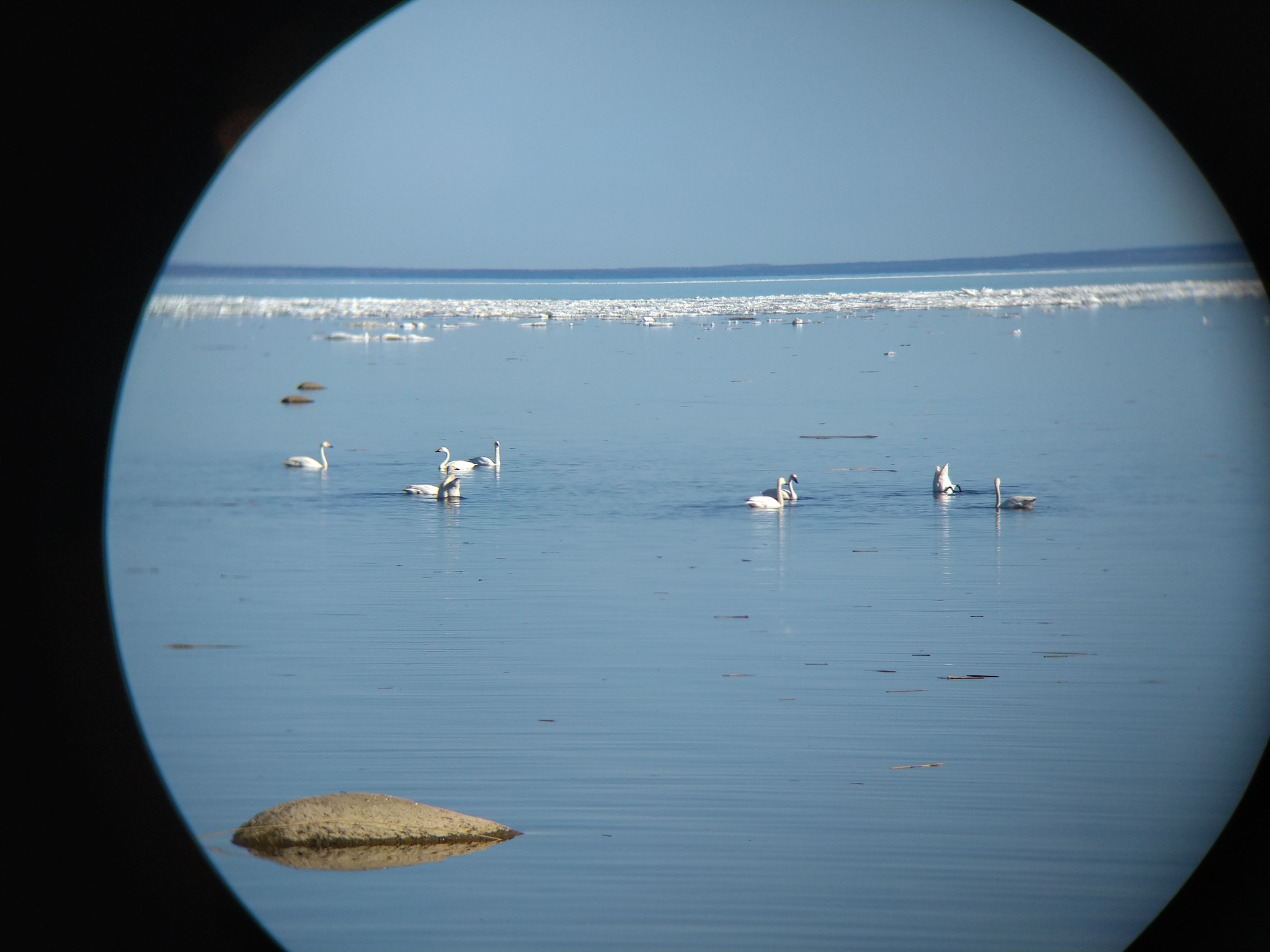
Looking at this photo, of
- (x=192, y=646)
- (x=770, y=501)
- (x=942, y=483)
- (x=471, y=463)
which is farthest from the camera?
(x=471, y=463)

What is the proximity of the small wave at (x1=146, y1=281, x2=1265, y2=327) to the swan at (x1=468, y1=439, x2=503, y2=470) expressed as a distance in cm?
2024

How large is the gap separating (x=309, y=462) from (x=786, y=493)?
15.4ft

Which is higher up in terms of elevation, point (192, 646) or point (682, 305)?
point (682, 305)

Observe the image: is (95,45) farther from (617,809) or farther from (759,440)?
(759,440)

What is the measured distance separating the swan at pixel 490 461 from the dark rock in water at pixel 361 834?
329 inches

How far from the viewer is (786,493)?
10680 mm

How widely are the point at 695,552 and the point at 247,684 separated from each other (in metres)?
3.50

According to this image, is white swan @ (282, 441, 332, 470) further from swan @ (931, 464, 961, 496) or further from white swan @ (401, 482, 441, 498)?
swan @ (931, 464, 961, 496)

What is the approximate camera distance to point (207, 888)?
334 centimetres

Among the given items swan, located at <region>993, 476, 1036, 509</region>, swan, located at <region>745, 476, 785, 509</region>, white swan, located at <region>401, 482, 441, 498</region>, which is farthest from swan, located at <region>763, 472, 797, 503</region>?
white swan, located at <region>401, 482, 441, 498</region>

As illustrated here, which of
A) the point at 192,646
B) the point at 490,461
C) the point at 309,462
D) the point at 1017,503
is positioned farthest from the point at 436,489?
the point at 192,646

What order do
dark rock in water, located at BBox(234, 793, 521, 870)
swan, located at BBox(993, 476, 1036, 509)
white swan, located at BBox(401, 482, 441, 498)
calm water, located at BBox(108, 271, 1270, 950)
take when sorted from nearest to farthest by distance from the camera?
calm water, located at BBox(108, 271, 1270, 950) → dark rock in water, located at BBox(234, 793, 521, 870) → swan, located at BBox(993, 476, 1036, 509) → white swan, located at BBox(401, 482, 441, 498)

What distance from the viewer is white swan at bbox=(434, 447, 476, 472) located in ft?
39.1

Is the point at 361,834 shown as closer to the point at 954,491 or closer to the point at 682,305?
the point at 954,491
